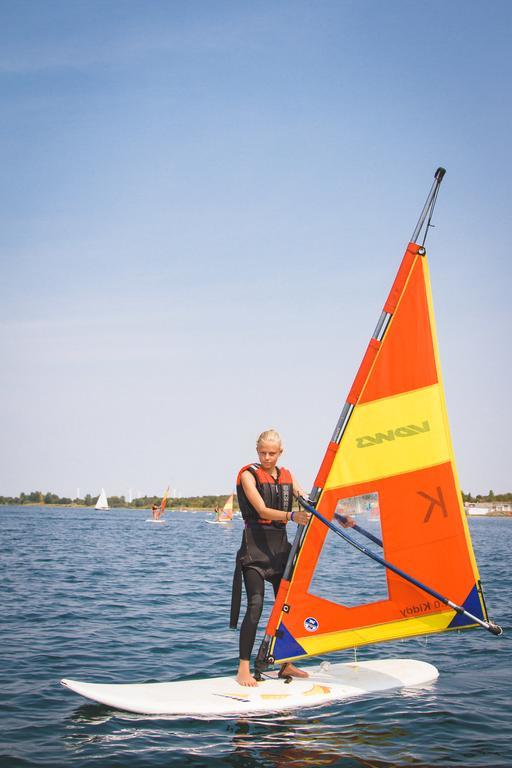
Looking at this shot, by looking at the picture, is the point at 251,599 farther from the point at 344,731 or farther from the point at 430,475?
the point at 430,475

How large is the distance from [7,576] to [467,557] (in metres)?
15.8

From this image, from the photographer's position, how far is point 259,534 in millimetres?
7492

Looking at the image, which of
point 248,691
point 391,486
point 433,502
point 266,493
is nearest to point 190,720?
point 248,691

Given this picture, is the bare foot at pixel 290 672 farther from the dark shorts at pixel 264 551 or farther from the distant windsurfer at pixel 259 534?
the dark shorts at pixel 264 551

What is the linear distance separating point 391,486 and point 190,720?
9.96 feet

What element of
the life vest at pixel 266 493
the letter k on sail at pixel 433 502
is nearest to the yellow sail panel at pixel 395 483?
the letter k on sail at pixel 433 502

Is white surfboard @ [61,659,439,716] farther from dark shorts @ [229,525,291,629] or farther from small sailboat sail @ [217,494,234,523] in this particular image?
small sailboat sail @ [217,494,234,523]

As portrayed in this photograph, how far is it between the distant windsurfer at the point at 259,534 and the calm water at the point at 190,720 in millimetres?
710

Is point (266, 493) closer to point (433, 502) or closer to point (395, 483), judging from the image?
point (395, 483)

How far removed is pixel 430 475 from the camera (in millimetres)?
7180

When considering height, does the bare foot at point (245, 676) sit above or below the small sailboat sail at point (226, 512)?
above

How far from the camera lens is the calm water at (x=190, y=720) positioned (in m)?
5.93

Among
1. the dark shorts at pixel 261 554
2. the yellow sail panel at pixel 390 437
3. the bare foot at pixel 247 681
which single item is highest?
the yellow sail panel at pixel 390 437

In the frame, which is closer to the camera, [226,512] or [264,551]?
[264,551]
